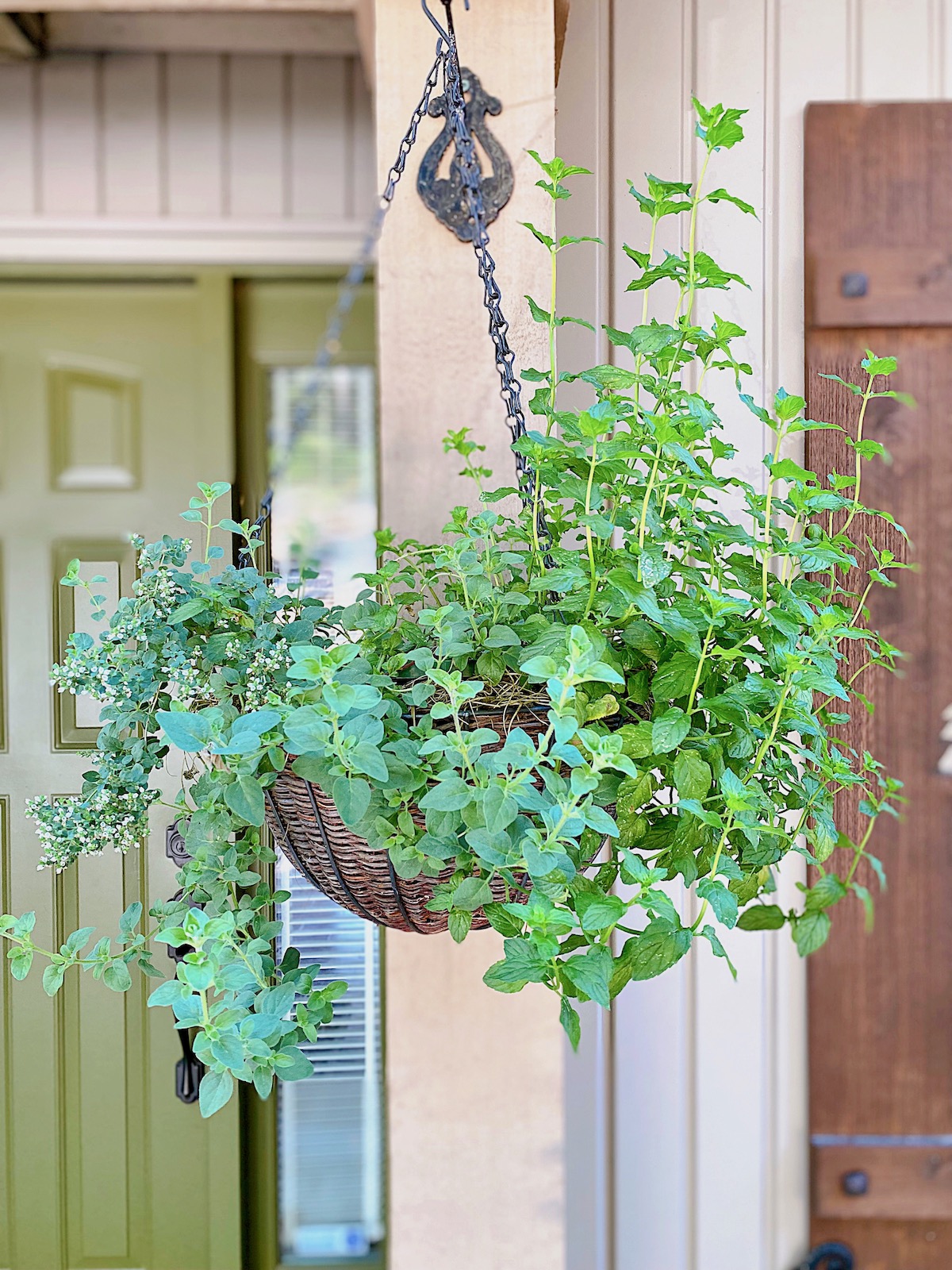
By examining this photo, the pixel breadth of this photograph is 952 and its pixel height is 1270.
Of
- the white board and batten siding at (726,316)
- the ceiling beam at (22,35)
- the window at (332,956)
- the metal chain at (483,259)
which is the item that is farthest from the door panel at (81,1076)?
the ceiling beam at (22,35)

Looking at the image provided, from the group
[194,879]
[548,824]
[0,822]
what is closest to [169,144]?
[0,822]

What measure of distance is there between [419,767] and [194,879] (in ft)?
0.66

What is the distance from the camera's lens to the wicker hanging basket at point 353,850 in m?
0.65

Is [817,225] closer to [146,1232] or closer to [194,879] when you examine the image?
[194,879]

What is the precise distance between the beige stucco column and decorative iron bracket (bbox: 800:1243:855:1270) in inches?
19.5

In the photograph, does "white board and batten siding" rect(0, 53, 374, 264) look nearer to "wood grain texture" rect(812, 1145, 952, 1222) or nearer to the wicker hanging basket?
the wicker hanging basket

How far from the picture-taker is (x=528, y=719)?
2.16ft

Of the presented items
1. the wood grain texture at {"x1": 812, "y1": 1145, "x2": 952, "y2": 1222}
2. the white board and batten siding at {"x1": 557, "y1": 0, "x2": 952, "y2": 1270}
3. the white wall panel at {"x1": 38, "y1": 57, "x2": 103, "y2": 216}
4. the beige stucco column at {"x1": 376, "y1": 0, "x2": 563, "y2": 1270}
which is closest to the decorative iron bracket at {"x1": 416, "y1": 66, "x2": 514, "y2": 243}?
the beige stucco column at {"x1": 376, "y1": 0, "x2": 563, "y2": 1270}

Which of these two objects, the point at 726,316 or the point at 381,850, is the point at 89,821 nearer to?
the point at 381,850

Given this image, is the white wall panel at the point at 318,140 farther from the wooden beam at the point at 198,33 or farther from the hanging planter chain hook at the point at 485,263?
the hanging planter chain hook at the point at 485,263

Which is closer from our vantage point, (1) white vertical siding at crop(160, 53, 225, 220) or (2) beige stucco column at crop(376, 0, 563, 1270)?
(2) beige stucco column at crop(376, 0, 563, 1270)

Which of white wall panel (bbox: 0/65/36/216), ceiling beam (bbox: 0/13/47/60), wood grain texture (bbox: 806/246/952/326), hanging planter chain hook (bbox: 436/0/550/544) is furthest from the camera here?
white wall panel (bbox: 0/65/36/216)

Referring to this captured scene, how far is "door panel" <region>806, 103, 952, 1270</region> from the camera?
3.98ft

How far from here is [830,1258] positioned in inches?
49.9
